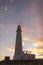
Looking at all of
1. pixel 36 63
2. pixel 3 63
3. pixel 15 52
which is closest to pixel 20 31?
pixel 15 52

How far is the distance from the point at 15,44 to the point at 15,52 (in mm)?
4495

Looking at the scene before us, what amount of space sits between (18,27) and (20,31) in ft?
13.3

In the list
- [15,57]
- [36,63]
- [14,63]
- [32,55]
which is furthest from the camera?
[32,55]

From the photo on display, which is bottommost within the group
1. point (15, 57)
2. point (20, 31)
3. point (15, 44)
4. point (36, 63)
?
point (36, 63)

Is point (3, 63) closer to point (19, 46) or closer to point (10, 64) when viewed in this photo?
point (10, 64)

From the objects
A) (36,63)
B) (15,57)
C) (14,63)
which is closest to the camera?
(36,63)

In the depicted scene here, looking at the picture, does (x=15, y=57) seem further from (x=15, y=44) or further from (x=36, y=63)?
(x=36, y=63)

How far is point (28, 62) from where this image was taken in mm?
76625

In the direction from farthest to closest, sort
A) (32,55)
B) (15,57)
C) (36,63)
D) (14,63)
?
1. (32,55)
2. (15,57)
3. (14,63)
4. (36,63)

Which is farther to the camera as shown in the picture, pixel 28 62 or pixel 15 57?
pixel 15 57

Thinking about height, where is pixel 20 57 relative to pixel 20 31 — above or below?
below

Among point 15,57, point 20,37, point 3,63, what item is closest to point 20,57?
point 15,57

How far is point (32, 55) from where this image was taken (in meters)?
126

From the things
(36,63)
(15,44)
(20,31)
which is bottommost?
(36,63)
